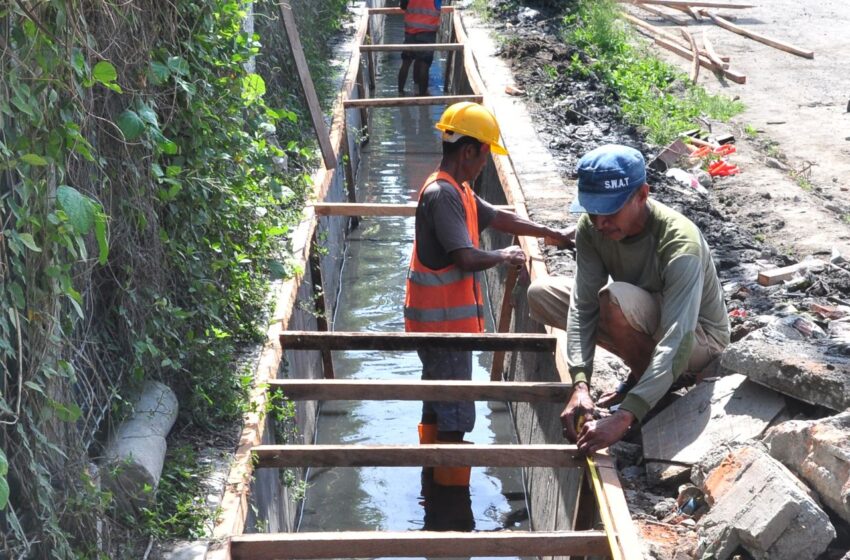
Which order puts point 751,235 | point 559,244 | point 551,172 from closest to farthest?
1. point 559,244
2. point 751,235
3. point 551,172

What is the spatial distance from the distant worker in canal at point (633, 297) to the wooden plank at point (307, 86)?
365 centimetres

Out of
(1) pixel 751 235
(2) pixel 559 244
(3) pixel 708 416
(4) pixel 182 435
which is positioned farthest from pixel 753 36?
(4) pixel 182 435

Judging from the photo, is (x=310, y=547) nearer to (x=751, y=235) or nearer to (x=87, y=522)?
(x=87, y=522)

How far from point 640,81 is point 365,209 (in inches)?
244

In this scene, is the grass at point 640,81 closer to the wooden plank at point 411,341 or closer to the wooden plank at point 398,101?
the wooden plank at point 398,101

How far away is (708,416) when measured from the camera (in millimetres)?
4676

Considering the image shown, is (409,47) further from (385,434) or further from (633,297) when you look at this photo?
(633,297)

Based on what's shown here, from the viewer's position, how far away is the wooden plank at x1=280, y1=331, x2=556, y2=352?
204 inches

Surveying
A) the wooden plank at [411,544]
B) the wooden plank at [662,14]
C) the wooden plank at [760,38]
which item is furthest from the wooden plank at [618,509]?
the wooden plank at [662,14]

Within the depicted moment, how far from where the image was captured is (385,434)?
6531 millimetres

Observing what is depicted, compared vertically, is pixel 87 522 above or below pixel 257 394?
above

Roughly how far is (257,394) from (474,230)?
1421mm

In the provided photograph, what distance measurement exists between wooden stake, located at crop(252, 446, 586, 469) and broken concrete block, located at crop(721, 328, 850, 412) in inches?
33.7

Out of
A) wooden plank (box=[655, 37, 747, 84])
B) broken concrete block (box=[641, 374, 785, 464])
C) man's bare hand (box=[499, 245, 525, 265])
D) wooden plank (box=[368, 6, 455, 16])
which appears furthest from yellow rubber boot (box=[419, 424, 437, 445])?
wooden plank (box=[368, 6, 455, 16])
